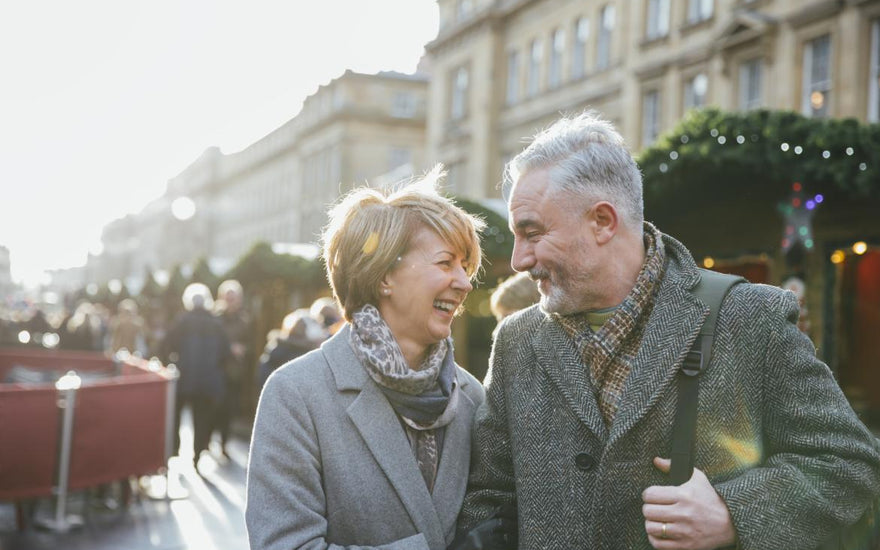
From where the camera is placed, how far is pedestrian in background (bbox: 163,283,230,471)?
9.88 meters

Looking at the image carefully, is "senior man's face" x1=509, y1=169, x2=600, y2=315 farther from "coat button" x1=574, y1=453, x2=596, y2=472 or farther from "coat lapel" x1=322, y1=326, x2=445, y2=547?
"coat lapel" x1=322, y1=326, x2=445, y2=547

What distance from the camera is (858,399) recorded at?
14672mm

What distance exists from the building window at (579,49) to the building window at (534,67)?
7.09ft

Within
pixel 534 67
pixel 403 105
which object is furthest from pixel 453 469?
pixel 403 105

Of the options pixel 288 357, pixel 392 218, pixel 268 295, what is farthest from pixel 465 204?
pixel 392 218

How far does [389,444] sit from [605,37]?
23.8 meters

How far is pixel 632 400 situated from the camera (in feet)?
7.08

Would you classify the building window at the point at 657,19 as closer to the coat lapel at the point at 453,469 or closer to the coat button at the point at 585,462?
the coat lapel at the point at 453,469

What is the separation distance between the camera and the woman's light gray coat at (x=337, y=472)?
231 centimetres

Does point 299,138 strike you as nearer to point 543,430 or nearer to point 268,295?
point 268,295

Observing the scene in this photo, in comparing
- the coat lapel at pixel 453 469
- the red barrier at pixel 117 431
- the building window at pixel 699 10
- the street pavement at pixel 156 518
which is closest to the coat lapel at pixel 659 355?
the coat lapel at pixel 453 469

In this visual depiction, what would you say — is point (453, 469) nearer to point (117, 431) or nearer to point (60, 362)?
A: point (117, 431)

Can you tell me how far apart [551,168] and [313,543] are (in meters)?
1.19

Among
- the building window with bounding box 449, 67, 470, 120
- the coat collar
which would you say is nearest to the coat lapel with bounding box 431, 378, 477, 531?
the coat collar
